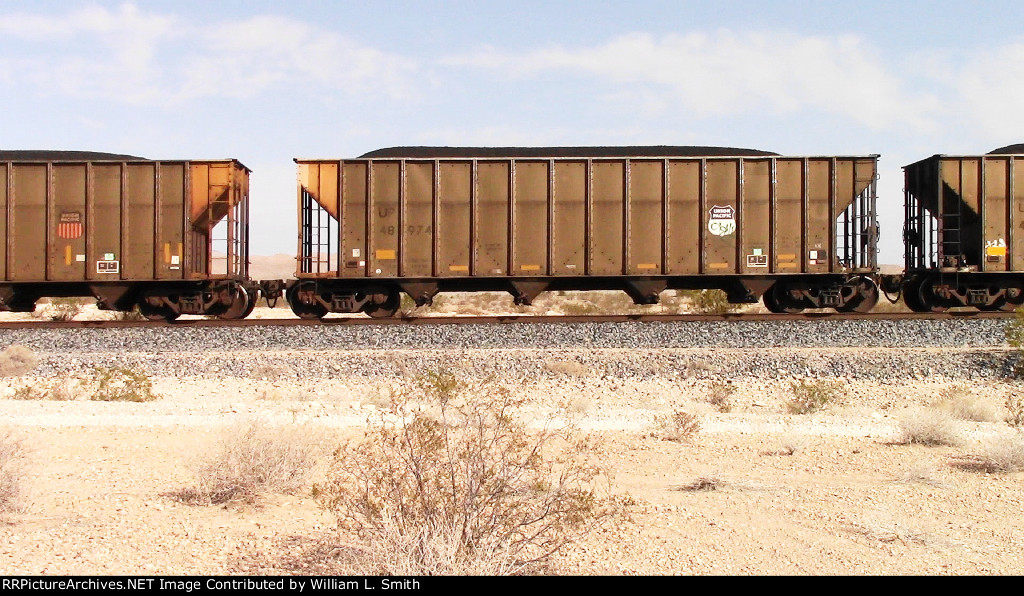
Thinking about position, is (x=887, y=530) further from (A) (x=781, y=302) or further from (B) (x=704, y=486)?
(A) (x=781, y=302)

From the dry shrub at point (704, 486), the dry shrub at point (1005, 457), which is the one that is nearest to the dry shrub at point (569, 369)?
the dry shrub at point (704, 486)

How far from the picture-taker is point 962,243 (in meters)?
18.9

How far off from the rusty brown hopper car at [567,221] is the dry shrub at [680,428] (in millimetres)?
9050

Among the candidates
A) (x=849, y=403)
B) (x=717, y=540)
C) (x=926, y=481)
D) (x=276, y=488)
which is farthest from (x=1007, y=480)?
(x=276, y=488)

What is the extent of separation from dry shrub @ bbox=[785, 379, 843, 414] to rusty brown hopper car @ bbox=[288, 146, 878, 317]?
7204mm

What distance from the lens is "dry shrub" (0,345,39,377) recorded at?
508 inches

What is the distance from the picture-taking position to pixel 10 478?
587cm

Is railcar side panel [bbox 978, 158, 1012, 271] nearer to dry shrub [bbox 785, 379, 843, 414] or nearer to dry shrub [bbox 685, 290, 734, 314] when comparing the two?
dry shrub [bbox 685, 290, 734, 314]

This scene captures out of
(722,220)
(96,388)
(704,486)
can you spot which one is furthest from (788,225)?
(96,388)

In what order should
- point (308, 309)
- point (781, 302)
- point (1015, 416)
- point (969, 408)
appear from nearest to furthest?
point (1015, 416), point (969, 408), point (308, 309), point (781, 302)

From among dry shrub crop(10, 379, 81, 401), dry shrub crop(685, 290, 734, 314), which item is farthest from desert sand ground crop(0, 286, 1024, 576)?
dry shrub crop(685, 290, 734, 314)

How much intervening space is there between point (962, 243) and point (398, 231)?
12.0m

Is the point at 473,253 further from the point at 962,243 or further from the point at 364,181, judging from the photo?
the point at 962,243

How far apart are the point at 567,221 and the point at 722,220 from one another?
3203 millimetres
